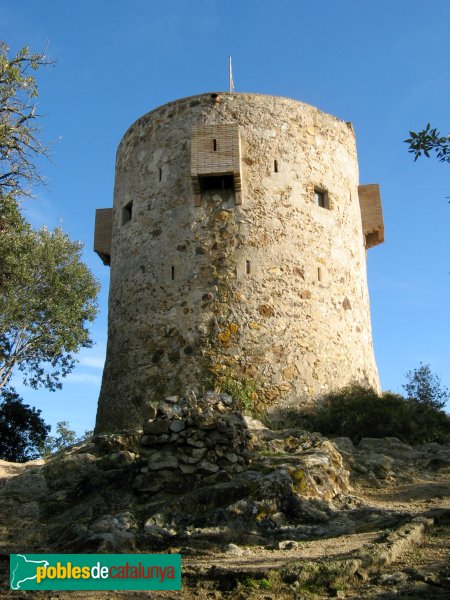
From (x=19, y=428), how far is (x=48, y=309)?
351cm

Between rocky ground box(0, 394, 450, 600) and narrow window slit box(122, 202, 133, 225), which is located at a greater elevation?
narrow window slit box(122, 202, 133, 225)

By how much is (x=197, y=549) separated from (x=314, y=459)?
294 cm

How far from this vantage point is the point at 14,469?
12352mm

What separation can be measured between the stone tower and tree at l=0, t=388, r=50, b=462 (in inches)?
155

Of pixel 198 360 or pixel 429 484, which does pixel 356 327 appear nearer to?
pixel 198 360

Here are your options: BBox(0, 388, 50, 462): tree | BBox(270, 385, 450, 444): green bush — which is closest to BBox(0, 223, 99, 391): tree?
BBox(0, 388, 50, 462): tree

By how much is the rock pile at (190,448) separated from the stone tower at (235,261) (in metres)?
3.24

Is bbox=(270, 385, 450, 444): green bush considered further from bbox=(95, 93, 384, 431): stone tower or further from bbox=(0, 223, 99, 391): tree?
bbox=(0, 223, 99, 391): tree

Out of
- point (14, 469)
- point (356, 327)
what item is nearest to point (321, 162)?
point (356, 327)

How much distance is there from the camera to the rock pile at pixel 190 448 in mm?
9641

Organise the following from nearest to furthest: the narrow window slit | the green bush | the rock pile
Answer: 1. the rock pile
2. the green bush
3. the narrow window slit

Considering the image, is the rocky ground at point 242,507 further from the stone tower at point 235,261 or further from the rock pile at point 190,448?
the stone tower at point 235,261

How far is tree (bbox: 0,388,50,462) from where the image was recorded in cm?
1802

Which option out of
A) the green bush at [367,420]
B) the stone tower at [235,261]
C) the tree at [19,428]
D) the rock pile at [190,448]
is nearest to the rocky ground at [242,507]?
the rock pile at [190,448]
